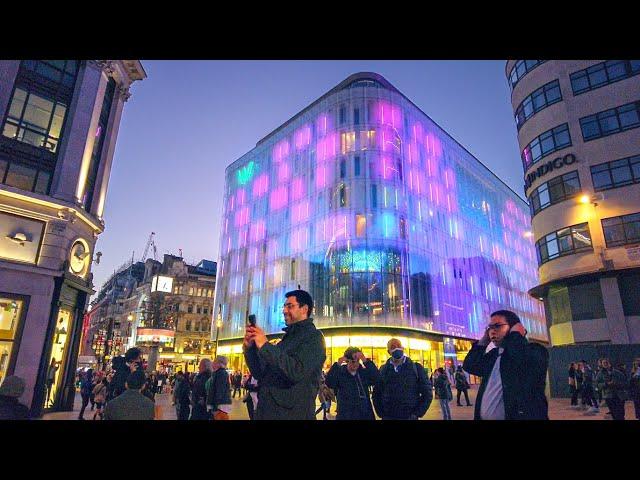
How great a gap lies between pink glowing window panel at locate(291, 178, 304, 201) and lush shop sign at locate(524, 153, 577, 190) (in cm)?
2372

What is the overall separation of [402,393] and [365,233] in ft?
102

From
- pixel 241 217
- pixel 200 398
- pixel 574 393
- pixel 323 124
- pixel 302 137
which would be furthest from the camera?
pixel 241 217

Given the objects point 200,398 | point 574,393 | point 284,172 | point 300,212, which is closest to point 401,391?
point 200,398

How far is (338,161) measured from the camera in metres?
41.4

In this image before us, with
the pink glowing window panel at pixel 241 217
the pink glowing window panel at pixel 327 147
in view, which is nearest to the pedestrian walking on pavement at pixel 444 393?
the pink glowing window panel at pixel 327 147

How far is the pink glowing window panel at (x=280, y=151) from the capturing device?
4944 centimetres

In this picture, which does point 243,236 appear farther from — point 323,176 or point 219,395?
point 219,395

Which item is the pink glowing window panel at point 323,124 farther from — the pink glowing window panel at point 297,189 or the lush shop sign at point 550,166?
the lush shop sign at point 550,166

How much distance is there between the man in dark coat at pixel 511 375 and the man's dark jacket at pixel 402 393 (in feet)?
9.71

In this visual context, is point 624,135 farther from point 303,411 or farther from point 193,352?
point 193,352

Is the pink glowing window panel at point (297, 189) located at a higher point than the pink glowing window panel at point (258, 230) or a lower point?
higher

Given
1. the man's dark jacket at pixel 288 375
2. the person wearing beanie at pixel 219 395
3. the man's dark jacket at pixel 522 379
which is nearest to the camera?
the man's dark jacket at pixel 288 375

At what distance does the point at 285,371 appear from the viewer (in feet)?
9.18
